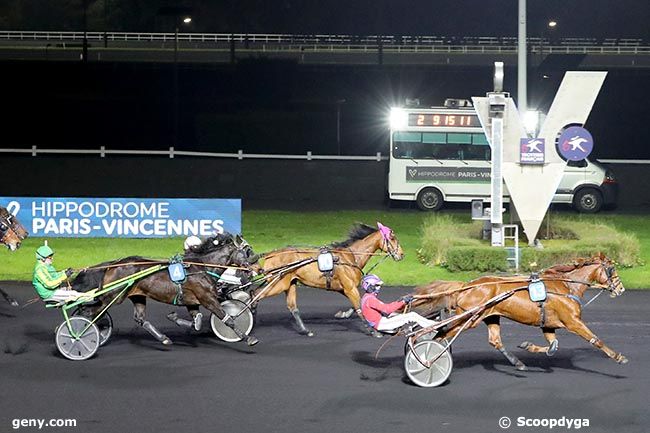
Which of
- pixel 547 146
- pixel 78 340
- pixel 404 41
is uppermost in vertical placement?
pixel 404 41

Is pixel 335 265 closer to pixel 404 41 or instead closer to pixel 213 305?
pixel 213 305

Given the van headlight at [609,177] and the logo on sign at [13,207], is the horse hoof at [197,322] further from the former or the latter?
the van headlight at [609,177]

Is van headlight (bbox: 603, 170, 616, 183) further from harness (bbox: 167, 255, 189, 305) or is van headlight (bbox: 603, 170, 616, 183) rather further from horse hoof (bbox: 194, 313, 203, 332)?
harness (bbox: 167, 255, 189, 305)

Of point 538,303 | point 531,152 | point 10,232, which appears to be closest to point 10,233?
point 10,232

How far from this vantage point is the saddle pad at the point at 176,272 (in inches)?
495

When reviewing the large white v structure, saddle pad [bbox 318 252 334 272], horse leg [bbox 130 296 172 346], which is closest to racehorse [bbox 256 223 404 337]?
saddle pad [bbox 318 252 334 272]

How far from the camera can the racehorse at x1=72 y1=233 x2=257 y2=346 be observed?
→ 1256 centimetres

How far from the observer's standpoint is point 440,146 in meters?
26.6

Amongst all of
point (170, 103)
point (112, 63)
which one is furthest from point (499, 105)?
point (112, 63)

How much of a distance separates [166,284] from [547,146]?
29.0ft

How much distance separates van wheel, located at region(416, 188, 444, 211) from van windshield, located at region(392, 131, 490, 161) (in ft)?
2.78

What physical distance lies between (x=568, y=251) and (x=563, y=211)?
28.1 feet

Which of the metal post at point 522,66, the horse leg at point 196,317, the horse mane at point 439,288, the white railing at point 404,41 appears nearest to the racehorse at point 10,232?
the horse leg at point 196,317

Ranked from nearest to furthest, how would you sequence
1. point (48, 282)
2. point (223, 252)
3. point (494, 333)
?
1. point (494, 333)
2. point (48, 282)
3. point (223, 252)
